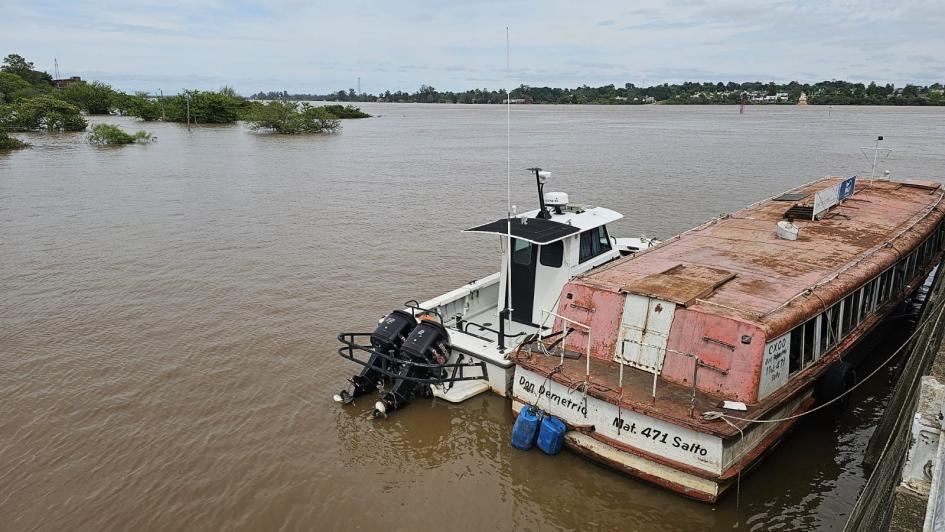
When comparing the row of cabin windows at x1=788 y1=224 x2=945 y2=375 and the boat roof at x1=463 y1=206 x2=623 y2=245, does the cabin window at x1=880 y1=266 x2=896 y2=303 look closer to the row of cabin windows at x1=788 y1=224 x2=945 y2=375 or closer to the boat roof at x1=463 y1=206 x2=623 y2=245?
the row of cabin windows at x1=788 y1=224 x2=945 y2=375

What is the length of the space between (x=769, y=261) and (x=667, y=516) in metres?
4.88

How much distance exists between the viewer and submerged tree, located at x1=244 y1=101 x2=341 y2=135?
5778 cm

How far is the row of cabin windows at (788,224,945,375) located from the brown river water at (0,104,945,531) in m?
1.16

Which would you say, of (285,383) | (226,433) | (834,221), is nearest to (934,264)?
(834,221)

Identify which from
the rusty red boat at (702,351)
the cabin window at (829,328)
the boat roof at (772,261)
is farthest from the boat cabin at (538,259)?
the cabin window at (829,328)

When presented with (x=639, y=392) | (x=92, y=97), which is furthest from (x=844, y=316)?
(x=92, y=97)

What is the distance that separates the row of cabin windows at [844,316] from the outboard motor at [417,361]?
5.08m

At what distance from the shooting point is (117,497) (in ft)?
26.2

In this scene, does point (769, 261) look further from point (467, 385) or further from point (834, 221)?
point (467, 385)

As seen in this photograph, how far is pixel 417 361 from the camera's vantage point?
31.8ft

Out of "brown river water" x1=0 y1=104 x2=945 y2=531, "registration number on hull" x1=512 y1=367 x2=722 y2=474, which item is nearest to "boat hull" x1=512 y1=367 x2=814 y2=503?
"registration number on hull" x1=512 y1=367 x2=722 y2=474

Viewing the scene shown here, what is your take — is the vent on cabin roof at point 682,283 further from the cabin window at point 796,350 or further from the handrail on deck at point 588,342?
the cabin window at point 796,350

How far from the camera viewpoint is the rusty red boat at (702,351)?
24.5 feet

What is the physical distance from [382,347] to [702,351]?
492cm
